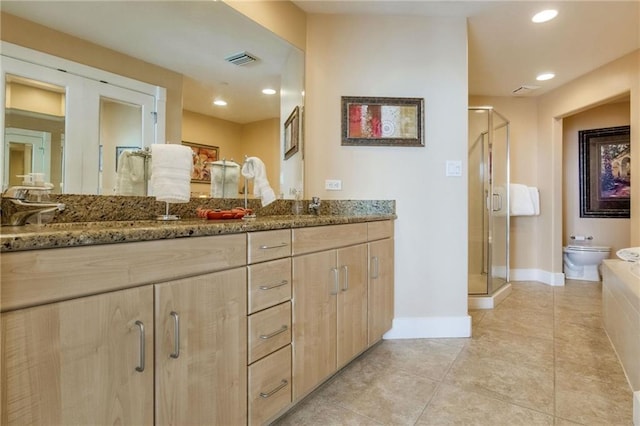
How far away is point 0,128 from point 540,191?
15.8 ft

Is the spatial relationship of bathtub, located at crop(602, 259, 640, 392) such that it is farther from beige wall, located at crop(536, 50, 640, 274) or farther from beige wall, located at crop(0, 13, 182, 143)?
beige wall, located at crop(0, 13, 182, 143)

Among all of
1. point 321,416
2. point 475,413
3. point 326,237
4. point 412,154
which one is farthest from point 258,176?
point 475,413

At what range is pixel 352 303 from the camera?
1822mm

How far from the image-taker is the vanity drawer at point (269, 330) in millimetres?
1211

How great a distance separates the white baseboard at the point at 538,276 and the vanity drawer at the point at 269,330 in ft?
12.6

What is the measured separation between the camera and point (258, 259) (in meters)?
1.24

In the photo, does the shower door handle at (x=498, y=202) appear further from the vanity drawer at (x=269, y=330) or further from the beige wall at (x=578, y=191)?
the vanity drawer at (x=269, y=330)

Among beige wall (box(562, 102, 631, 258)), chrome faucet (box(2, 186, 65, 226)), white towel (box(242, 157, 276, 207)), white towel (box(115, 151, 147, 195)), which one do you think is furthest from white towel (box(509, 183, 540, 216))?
chrome faucet (box(2, 186, 65, 226))

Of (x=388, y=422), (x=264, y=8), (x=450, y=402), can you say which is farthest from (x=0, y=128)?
(x=450, y=402)

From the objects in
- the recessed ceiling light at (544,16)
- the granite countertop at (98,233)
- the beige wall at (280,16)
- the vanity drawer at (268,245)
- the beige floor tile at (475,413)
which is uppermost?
the recessed ceiling light at (544,16)

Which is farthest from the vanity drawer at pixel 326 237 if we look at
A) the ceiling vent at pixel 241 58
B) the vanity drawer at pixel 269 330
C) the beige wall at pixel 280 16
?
the beige wall at pixel 280 16

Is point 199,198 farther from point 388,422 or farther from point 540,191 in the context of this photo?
point 540,191

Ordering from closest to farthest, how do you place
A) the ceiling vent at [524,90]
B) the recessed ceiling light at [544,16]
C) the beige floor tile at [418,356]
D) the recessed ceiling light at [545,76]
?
the beige floor tile at [418,356], the recessed ceiling light at [544,16], the recessed ceiling light at [545,76], the ceiling vent at [524,90]

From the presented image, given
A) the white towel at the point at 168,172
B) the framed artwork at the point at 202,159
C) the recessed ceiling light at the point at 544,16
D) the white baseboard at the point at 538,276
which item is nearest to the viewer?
the white towel at the point at 168,172
